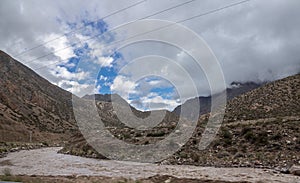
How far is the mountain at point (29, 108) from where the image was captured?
282 feet

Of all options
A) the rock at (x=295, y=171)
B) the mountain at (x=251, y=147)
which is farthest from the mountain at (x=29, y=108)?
the rock at (x=295, y=171)

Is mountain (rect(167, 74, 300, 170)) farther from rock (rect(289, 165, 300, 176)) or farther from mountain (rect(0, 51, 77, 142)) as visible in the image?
mountain (rect(0, 51, 77, 142))

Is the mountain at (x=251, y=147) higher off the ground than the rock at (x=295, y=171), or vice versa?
the mountain at (x=251, y=147)

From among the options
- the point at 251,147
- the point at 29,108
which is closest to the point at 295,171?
the point at 251,147

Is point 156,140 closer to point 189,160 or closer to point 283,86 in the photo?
point 189,160

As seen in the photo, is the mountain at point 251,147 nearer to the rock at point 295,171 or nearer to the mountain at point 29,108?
the rock at point 295,171

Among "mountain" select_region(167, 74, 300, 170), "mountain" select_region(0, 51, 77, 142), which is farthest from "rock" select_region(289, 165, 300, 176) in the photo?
"mountain" select_region(0, 51, 77, 142)

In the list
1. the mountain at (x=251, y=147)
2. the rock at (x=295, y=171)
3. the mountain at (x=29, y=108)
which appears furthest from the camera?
the mountain at (x=29, y=108)

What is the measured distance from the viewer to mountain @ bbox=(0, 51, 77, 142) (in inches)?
3383

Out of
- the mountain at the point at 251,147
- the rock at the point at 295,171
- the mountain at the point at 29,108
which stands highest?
the mountain at the point at 29,108

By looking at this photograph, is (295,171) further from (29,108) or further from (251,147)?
(29,108)

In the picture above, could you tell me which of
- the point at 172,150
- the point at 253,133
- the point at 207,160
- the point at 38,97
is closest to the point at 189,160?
the point at 207,160

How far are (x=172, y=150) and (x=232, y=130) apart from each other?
316 inches

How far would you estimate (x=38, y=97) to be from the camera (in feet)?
357
